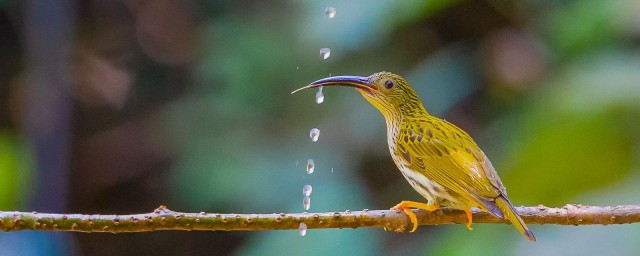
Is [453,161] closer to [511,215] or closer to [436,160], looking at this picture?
[436,160]

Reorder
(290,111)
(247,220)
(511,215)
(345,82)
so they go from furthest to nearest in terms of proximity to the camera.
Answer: (290,111) < (345,82) < (511,215) < (247,220)

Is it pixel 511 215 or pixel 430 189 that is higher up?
pixel 430 189

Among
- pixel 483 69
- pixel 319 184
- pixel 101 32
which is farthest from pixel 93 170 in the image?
pixel 483 69

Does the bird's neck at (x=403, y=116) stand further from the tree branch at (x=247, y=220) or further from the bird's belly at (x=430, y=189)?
the tree branch at (x=247, y=220)

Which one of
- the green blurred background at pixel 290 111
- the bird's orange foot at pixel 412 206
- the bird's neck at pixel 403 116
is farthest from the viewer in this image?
the green blurred background at pixel 290 111

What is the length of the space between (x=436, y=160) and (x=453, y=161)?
3.3 inches

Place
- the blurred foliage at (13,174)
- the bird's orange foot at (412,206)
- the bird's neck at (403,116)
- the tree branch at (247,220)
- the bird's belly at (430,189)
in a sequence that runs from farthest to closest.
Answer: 1. the blurred foliage at (13,174)
2. the bird's neck at (403,116)
3. the bird's belly at (430,189)
4. the bird's orange foot at (412,206)
5. the tree branch at (247,220)

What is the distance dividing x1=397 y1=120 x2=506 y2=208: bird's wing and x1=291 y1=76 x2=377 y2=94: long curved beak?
0.79ft

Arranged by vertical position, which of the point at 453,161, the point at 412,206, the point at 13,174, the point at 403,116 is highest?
the point at 13,174

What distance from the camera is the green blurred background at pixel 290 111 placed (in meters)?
4.58

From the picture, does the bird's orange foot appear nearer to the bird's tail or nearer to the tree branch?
the tree branch

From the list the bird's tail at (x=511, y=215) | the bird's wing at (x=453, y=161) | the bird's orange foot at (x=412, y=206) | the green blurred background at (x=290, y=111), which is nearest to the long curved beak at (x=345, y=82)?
the bird's wing at (x=453, y=161)

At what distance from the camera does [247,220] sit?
221cm

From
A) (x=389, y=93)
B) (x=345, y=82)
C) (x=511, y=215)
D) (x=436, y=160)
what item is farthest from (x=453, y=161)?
(x=389, y=93)
